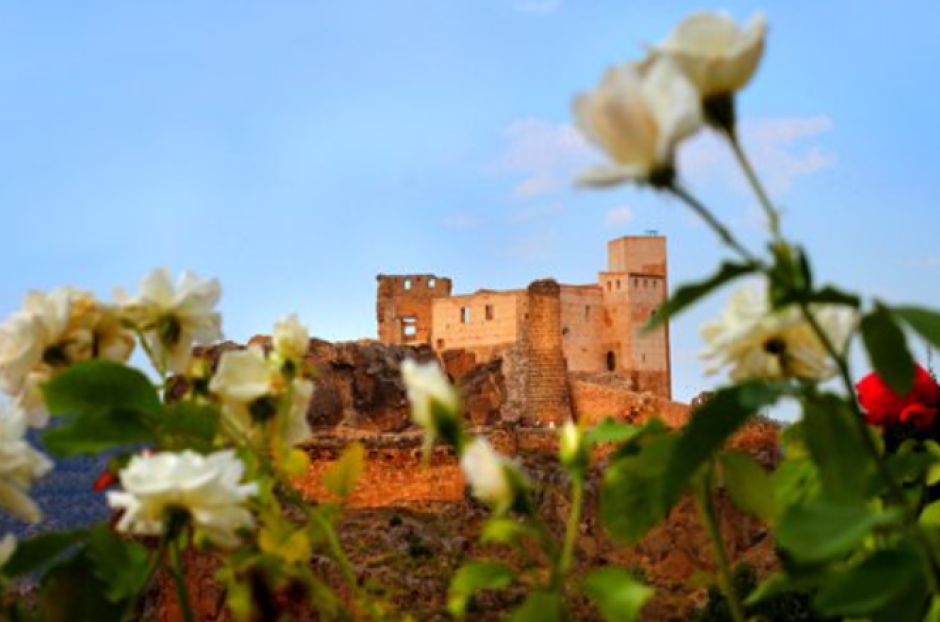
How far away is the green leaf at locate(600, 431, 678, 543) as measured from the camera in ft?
6.89

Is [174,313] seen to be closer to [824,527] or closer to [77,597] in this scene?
[77,597]

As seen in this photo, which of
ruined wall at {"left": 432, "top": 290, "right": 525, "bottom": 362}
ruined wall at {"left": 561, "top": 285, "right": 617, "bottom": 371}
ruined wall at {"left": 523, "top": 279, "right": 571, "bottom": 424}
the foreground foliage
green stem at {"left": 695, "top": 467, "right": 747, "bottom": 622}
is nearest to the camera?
the foreground foliage

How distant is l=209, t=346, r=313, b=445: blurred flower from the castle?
40366mm

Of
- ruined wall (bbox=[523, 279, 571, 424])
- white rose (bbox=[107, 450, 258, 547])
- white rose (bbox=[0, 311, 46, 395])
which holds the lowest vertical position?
white rose (bbox=[107, 450, 258, 547])

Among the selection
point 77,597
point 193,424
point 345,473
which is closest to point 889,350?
point 345,473

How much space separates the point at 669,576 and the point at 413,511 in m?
4.64

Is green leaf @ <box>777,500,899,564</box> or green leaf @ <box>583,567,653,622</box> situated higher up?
green leaf @ <box>777,500,899,564</box>

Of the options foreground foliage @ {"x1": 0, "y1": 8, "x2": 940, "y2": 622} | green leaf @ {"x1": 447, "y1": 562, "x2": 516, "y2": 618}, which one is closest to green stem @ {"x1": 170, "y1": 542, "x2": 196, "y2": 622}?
foreground foliage @ {"x1": 0, "y1": 8, "x2": 940, "y2": 622}

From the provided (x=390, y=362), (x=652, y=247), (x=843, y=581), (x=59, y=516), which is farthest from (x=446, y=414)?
(x=59, y=516)

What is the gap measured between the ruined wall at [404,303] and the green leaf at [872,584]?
49514 millimetres

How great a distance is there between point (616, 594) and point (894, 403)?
143 centimetres

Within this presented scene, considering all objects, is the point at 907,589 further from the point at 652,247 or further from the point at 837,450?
the point at 652,247

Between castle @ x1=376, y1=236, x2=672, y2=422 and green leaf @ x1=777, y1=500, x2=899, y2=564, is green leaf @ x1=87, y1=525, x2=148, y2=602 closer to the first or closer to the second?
green leaf @ x1=777, y1=500, x2=899, y2=564

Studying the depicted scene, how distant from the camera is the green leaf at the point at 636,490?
2102 millimetres
